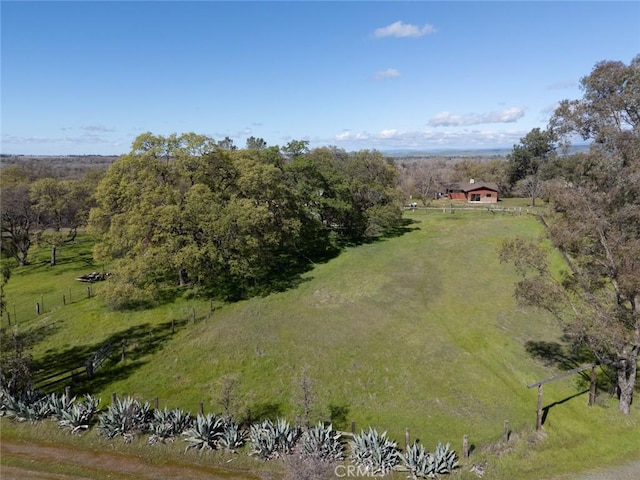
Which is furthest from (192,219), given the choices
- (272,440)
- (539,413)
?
(539,413)

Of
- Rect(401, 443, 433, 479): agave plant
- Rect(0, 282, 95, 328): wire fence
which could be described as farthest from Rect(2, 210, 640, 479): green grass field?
Rect(401, 443, 433, 479): agave plant

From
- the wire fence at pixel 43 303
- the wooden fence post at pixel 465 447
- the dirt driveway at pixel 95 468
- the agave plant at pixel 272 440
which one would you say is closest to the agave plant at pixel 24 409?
the dirt driveway at pixel 95 468

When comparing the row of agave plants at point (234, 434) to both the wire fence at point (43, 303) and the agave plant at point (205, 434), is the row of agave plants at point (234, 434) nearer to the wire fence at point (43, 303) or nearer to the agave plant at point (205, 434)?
the agave plant at point (205, 434)

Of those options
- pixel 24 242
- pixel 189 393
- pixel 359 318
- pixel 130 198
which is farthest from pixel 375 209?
pixel 24 242

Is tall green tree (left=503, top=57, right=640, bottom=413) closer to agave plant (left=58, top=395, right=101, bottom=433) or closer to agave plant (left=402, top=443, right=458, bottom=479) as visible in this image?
agave plant (left=402, top=443, right=458, bottom=479)

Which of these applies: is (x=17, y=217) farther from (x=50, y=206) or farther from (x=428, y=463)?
(x=428, y=463)

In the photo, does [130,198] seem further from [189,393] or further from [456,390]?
[456,390]
